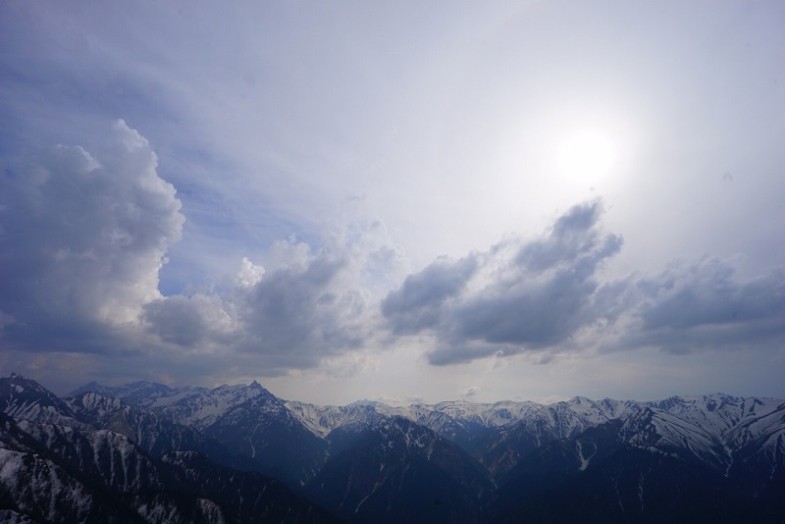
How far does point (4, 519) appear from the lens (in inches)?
6796
